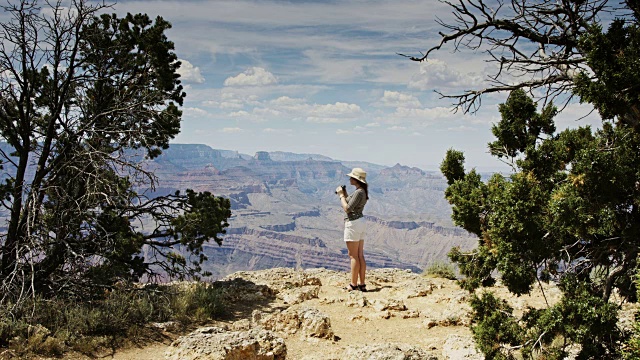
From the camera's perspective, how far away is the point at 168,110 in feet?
36.1

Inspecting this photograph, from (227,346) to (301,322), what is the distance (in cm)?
245

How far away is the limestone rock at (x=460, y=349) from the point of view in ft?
21.2

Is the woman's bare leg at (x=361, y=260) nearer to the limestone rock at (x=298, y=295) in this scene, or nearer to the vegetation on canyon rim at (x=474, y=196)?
the limestone rock at (x=298, y=295)

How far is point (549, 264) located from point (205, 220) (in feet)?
25.3

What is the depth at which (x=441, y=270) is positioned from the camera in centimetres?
1446

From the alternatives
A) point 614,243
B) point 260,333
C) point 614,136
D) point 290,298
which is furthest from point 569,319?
point 290,298

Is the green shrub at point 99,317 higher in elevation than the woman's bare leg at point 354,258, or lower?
lower

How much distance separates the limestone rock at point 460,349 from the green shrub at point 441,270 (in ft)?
23.3

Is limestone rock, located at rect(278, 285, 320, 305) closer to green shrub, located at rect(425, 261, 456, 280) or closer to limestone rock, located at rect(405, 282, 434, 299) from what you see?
limestone rock, located at rect(405, 282, 434, 299)

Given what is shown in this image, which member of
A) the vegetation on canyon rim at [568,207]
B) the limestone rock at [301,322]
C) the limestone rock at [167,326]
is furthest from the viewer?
the limestone rock at [167,326]

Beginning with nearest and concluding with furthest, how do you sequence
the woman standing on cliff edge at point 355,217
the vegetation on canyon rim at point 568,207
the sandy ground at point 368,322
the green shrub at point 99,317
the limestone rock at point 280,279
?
the vegetation on canyon rim at point 568,207 → the green shrub at point 99,317 → the sandy ground at point 368,322 → the woman standing on cliff edge at point 355,217 → the limestone rock at point 280,279

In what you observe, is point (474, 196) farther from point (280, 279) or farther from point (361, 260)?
point (280, 279)

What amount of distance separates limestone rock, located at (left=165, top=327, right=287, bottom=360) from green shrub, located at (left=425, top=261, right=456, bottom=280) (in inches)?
344

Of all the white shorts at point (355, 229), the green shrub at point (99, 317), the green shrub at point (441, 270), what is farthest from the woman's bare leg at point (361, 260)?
the green shrub at point (441, 270)
